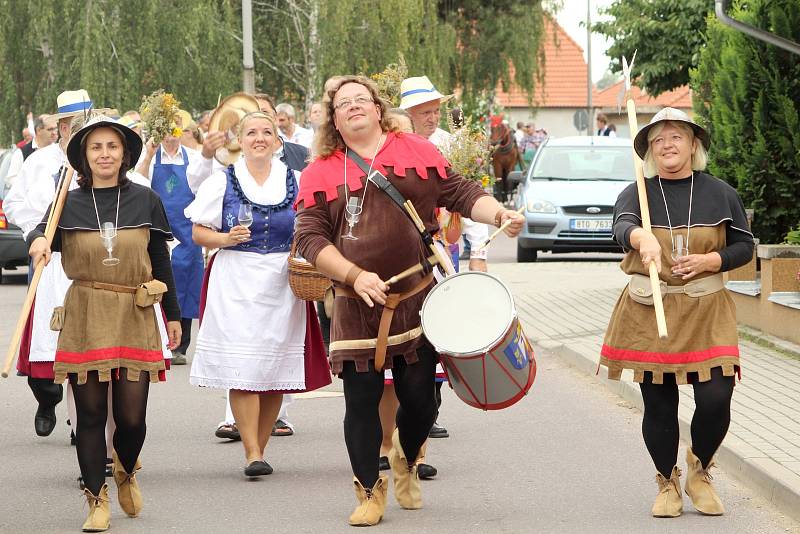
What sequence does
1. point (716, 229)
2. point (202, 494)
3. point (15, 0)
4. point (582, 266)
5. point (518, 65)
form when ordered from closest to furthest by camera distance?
point (716, 229) → point (202, 494) → point (582, 266) → point (15, 0) → point (518, 65)

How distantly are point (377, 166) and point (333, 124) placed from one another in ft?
1.03

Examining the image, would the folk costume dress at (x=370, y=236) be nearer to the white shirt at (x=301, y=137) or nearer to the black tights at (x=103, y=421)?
the black tights at (x=103, y=421)

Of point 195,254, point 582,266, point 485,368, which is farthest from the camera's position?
point 582,266

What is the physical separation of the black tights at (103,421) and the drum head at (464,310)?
1.35 meters

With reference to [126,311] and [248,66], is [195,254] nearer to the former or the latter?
[126,311]

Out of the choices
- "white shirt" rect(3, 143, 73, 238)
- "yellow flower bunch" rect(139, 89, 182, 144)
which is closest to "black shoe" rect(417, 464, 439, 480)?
"white shirt" rect(3, 143, 73, 238)

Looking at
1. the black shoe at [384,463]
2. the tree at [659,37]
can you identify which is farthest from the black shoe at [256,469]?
the tree at [659,37]

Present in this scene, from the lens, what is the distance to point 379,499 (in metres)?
6.88

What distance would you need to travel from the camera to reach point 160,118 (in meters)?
11.8

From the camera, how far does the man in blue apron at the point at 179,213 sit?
1298cm

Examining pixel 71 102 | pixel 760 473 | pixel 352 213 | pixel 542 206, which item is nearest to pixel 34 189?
pixel 71 102

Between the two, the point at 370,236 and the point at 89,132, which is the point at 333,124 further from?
the point at 89,132

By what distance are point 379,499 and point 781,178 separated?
7.86 meters

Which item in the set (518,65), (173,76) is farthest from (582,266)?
(518,65)
